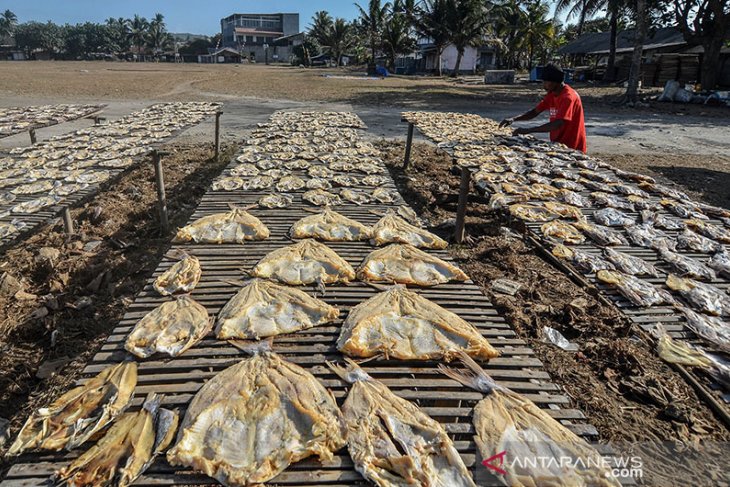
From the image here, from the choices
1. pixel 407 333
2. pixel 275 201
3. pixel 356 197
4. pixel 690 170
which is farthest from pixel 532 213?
pixel 690 170

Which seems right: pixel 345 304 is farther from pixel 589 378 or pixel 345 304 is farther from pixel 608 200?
pixel 608 200

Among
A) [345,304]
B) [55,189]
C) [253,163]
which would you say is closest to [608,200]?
[345,304]

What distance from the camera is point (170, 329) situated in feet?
10.0

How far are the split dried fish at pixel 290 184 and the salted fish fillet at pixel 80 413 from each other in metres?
4.16

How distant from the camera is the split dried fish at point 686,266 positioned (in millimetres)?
4438

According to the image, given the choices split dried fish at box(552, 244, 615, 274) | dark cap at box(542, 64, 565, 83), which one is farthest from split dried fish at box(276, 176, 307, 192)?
dark cap at box(542, 64, 565, 83)

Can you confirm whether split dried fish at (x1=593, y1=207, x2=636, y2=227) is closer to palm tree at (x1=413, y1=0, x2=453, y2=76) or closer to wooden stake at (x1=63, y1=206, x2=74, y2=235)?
wooden stake at (x1=63, y1=206, x2=74, y2=235)

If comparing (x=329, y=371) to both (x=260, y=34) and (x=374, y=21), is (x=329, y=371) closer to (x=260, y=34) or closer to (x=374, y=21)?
(x=374, y=21)

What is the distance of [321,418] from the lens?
2.32 meters

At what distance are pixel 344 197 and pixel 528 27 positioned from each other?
4270cm

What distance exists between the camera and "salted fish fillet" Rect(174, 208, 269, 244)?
464 cm

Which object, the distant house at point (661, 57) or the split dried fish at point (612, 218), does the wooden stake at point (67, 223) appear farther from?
the distant house at point (661, 57)

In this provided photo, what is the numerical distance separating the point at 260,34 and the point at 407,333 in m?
101

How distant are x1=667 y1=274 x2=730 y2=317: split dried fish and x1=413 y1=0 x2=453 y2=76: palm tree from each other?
38.7 m
